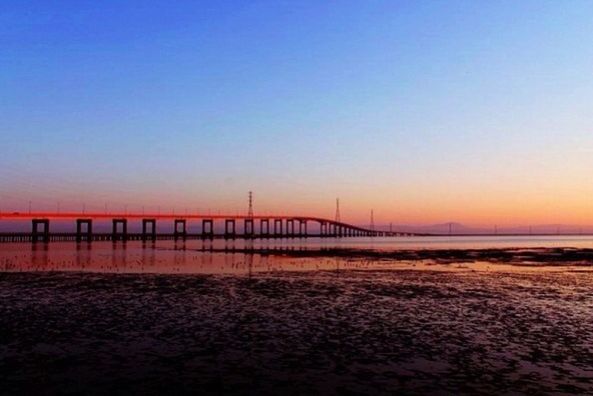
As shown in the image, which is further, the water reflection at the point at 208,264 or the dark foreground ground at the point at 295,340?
the water reflection at the point at 208,264

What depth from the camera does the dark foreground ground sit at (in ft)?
37.4

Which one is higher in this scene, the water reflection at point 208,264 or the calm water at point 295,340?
the calm water at point 295,340

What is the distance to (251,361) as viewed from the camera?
13.2 m

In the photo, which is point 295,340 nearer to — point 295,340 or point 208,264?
point 295,340

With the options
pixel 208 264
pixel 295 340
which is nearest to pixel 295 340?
pixel 295 340

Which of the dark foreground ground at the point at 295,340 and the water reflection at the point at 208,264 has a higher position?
the dark foreground ground at the point at 295,340

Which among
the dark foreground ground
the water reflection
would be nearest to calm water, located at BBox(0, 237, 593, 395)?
the dark foreground ground

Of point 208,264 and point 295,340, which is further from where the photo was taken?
point 208,264

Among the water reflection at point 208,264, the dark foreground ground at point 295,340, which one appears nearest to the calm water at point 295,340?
the dark foreground ground at point 295,340

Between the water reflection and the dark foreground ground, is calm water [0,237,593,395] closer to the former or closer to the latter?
the dark foreground ground

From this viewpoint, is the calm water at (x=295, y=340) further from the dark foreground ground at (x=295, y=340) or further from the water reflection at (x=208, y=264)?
the water reflection at (x=208, y=264)

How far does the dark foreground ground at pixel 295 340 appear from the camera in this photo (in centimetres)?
1141

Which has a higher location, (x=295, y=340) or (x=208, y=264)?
(x=295, y=340)

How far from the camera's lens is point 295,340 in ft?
51.5
